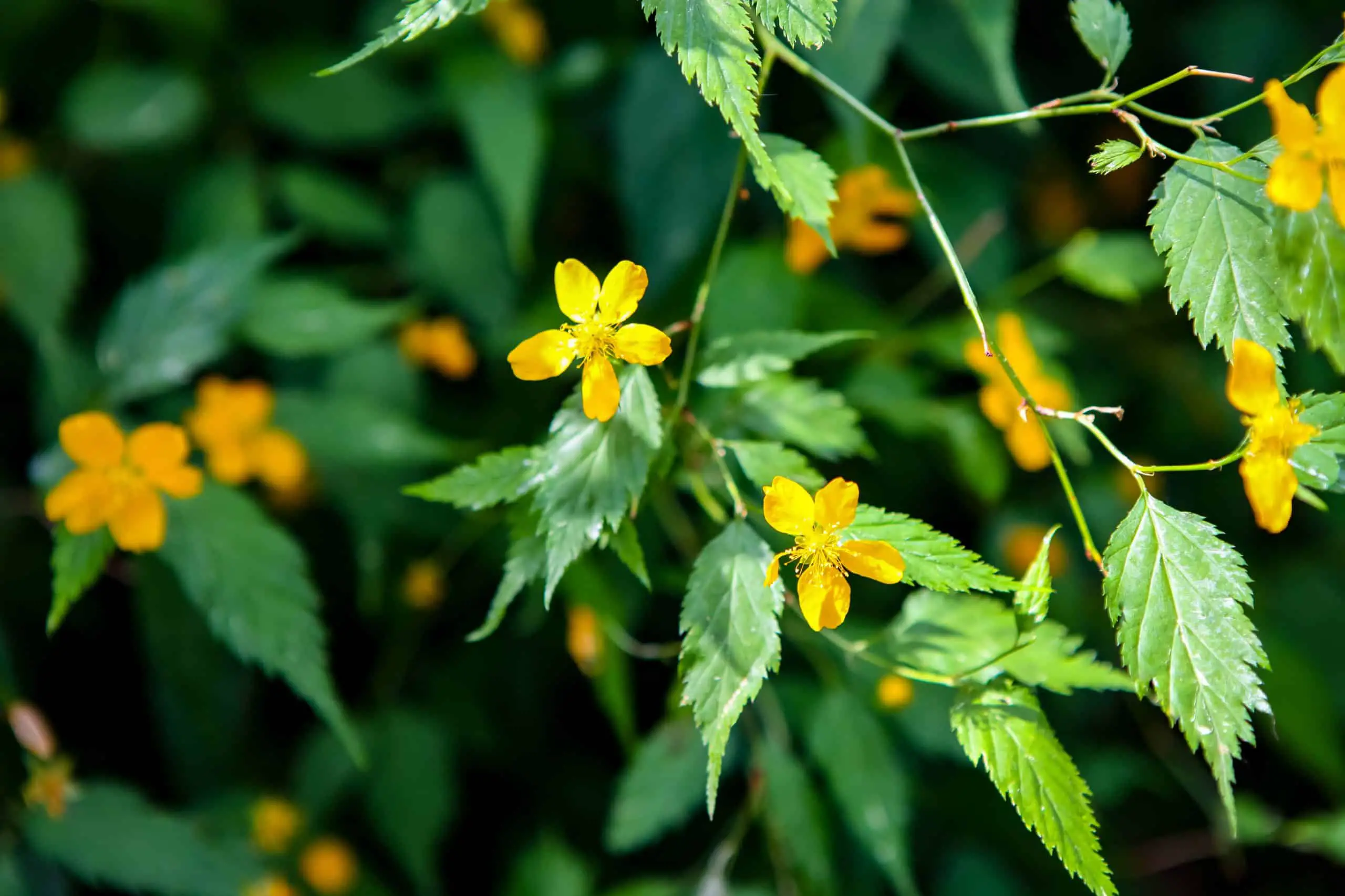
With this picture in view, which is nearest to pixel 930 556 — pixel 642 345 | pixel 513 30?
pixel 642 345

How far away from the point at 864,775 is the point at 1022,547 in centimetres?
87

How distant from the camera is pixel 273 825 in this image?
6.53 ft

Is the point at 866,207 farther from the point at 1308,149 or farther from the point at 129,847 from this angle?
the point at 129,847

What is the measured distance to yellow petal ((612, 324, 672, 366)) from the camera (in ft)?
3.42

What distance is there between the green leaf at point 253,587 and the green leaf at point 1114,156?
1.19m

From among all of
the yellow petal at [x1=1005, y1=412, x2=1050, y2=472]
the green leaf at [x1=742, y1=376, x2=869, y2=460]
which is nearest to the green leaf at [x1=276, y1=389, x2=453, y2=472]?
the green leaf at [x1=742, y1=376, x2=869, y2=460]

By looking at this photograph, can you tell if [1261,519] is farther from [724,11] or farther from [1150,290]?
[1150,290]

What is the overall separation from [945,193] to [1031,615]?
1.45 meters

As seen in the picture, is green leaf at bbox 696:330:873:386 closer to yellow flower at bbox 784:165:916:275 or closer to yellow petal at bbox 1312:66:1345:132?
yellow petal at bbox 1312:66:1345:132

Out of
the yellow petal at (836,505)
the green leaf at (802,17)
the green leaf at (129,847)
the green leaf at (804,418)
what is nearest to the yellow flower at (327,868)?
the green leaf at (129,847)

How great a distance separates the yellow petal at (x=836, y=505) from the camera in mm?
1014

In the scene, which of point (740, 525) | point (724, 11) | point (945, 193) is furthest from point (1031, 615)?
point (945, 193)

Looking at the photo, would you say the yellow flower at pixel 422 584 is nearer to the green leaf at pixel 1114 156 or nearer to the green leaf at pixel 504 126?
the green leaf at pixel 504 126

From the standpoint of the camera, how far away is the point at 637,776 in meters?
1.67
